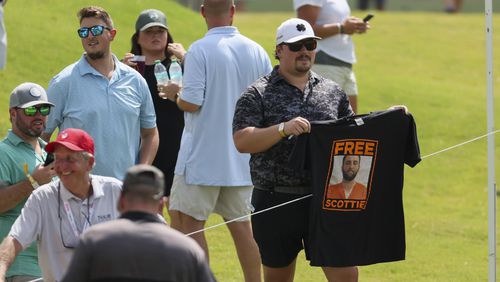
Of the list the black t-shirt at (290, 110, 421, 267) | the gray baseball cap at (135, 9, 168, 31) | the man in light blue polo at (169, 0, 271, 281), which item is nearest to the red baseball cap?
the black t-shirt at (290, 110, 421, 267)

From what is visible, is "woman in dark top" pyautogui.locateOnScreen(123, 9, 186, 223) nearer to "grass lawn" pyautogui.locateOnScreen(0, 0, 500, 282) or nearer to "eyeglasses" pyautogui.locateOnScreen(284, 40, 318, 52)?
"grass lawn" pyautogui.locateOnScreen(0, 0, 500, 282)

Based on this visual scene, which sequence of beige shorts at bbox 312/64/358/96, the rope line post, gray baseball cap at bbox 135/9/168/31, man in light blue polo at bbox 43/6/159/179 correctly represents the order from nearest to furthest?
man in light blue polo at bbox 43/6/159/179, the rope line post, gray baseball cap at bbox 135/9/168/31, beige shorts at bbox 312/64/358/96

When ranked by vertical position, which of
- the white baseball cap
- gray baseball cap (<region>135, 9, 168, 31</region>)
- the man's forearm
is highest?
the white baseball cap

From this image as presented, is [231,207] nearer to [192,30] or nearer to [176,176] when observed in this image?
[176,176]

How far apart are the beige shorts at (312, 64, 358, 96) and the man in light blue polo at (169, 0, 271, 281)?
3.64 meters

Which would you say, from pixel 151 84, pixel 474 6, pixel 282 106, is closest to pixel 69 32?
pixel 151 84

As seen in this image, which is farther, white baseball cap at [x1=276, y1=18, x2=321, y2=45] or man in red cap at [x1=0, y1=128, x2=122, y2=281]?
white baseball cap at [x1=276, y1=18, x2=321, y2=45]

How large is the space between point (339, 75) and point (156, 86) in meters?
3.50

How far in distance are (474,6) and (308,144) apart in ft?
101

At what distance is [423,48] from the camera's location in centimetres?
2444

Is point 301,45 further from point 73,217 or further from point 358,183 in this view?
point 73,217

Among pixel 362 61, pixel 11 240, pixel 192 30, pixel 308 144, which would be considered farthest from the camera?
pixel 362 61

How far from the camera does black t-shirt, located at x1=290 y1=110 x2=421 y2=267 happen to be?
7688mm

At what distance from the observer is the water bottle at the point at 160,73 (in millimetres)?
9422
